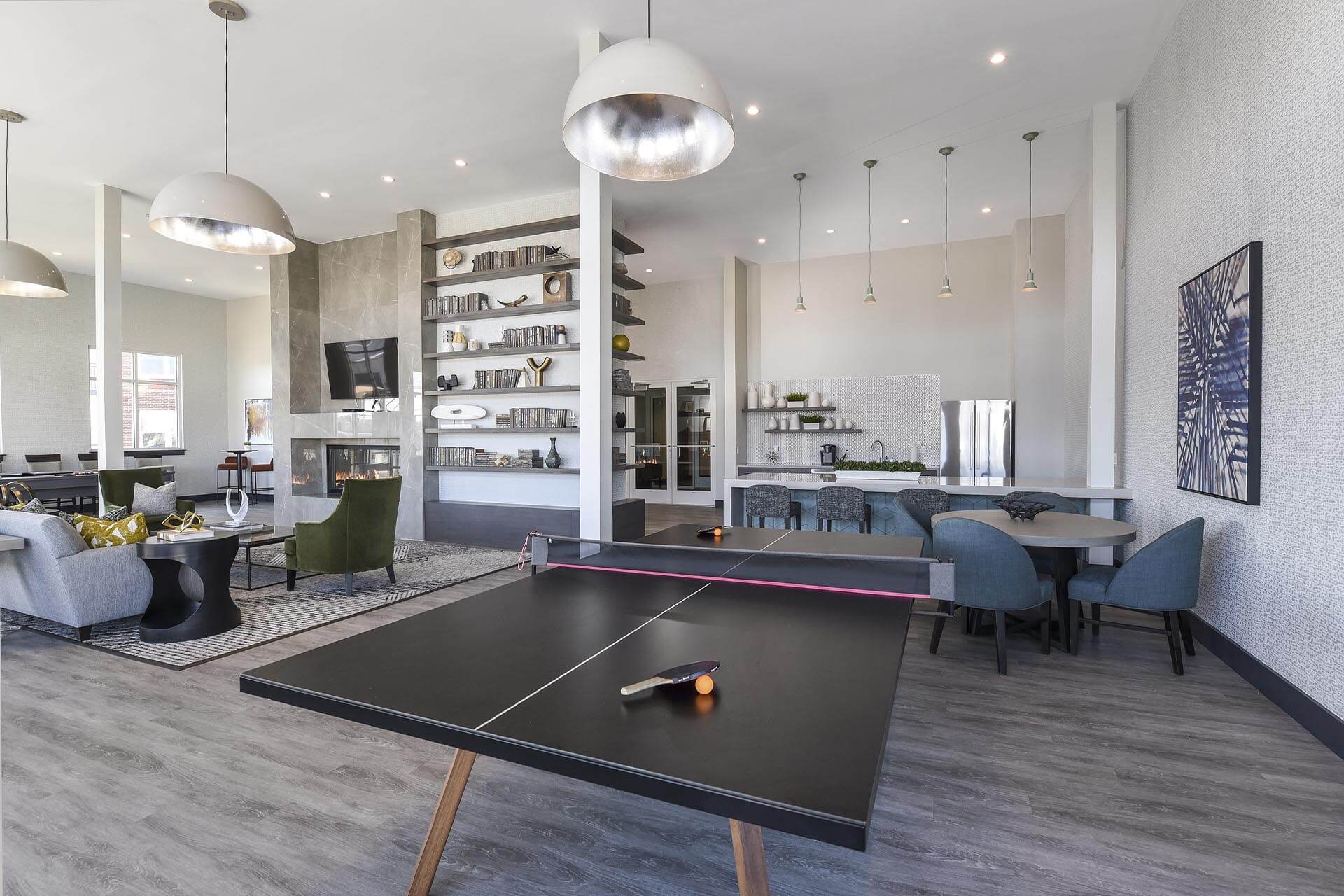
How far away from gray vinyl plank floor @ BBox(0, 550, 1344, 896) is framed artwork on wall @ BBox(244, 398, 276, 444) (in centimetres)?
989

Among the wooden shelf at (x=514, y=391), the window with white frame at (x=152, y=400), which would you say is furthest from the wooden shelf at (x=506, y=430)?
the window with white frame at (x=152, y=400)

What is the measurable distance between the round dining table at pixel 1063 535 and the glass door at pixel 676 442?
6.70 m

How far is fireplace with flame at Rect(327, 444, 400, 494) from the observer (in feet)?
Result: 27.0

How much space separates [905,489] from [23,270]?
732cm

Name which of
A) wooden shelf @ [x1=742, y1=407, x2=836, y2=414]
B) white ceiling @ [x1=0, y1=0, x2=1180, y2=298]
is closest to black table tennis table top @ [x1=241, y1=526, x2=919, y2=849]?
white ceiling @ [x1=0, y1=0, x2=1180, y2=298]

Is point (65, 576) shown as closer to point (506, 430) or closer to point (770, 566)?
point (506, 430)

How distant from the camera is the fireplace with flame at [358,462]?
8227mm

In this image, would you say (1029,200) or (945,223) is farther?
(945,223)

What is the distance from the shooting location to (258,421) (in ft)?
39.8

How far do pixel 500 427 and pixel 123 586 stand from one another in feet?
11.8

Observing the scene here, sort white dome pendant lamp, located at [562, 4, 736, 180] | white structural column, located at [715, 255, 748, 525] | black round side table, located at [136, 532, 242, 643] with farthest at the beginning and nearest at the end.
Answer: white structural column, located at [715, 255, 748, 525] → black round side table, located at [136, 532, 242, 643] → white dome pendant lamp, located at [562, 4, 736, 180]

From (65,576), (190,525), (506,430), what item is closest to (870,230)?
(506,430)

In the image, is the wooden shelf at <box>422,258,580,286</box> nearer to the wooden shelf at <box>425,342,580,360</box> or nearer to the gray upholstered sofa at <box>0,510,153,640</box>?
the wooden shelf at <box>425,342,580,360</box>

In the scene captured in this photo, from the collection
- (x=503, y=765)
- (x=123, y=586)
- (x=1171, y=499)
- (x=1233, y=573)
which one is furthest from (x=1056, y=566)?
(x=123, y=586)
